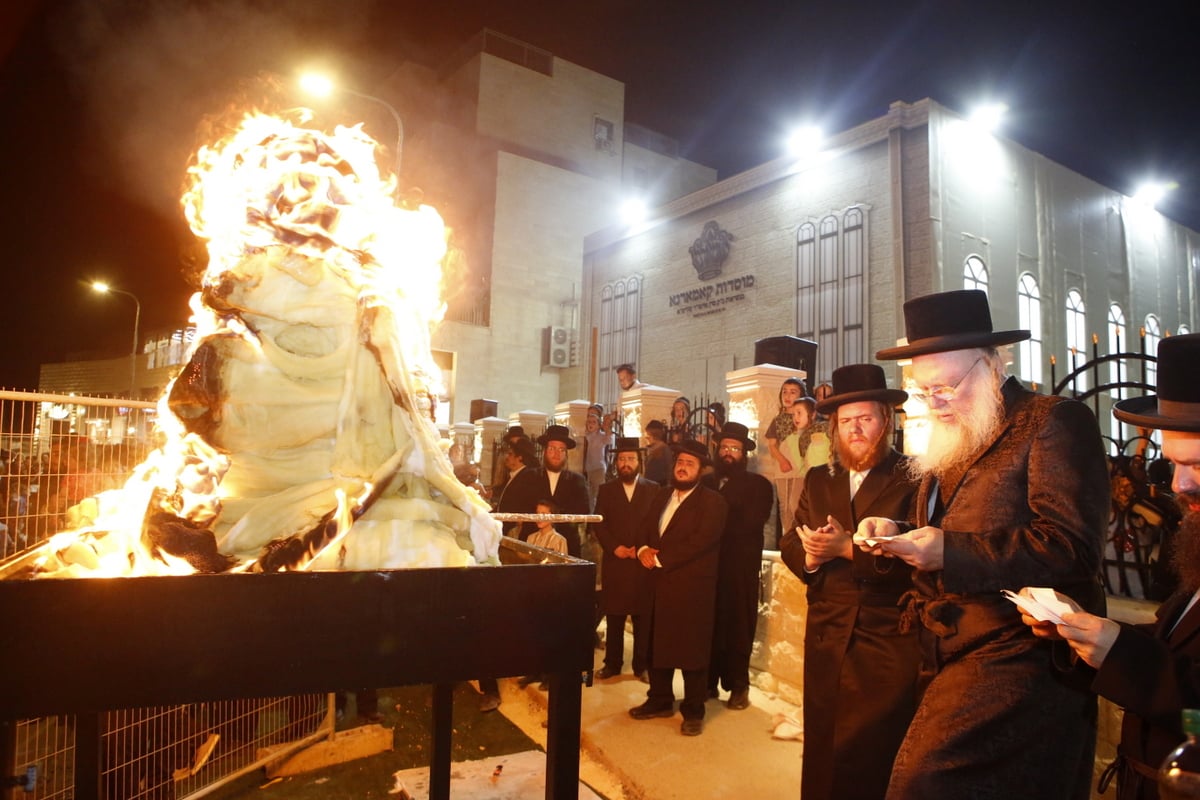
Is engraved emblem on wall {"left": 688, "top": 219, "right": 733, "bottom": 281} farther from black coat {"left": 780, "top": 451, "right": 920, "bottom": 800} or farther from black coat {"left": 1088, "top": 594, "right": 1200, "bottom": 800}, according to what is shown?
black coat {"left": 1088, "top": 594, "right": 1200, "bottom": 800}

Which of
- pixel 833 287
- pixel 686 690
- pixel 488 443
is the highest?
pixel 833 287

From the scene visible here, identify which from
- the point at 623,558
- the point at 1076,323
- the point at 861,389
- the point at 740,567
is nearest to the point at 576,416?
the point at 623,558

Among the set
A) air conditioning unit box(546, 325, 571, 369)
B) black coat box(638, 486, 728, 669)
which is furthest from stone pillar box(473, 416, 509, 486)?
air conditioning unit box(546, 325, 571, 369)

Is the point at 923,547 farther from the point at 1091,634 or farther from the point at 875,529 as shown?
the point at 1091,634

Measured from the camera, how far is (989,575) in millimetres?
2271

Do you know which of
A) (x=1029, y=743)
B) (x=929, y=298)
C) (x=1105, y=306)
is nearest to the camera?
(x=1029, y=743)

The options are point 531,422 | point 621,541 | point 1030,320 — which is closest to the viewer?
point 621,541

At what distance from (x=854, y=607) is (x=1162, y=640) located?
4.29ft

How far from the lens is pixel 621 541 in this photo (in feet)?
21.5

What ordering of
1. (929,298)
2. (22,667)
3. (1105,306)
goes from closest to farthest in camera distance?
(22,667)
(929,298)
(1105,306)

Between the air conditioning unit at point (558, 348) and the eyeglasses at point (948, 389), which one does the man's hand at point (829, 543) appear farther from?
the air conditioning unit at point (558, 348)

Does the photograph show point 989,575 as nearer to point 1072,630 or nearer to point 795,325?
point 1072,630

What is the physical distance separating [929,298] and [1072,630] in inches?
52.2

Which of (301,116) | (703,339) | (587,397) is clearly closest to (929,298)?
(301,116)
